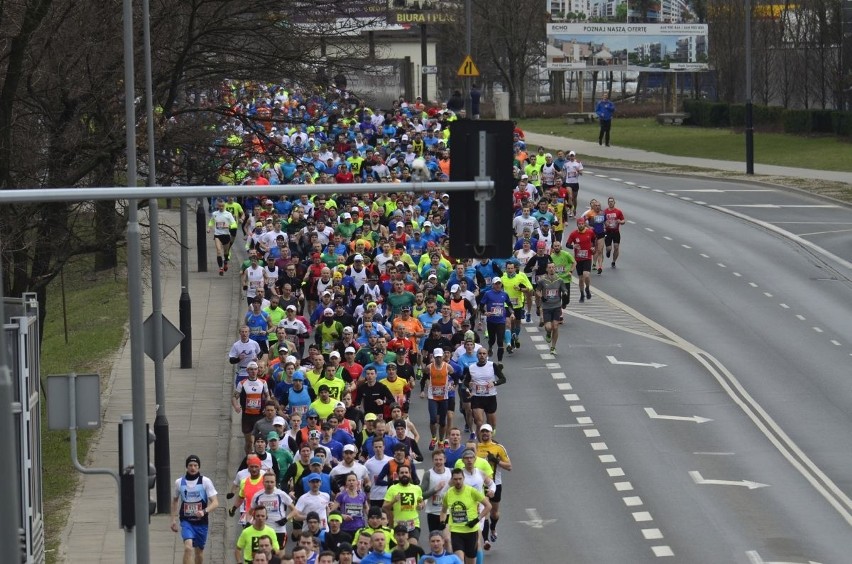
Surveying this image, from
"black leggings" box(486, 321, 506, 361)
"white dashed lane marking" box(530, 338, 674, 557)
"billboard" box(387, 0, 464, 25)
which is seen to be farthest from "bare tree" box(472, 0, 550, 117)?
"black leggings" box(486, 321, 506, 361)

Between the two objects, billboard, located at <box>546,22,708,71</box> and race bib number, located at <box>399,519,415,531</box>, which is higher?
billboard, located at <box>546,22,708,71</box>

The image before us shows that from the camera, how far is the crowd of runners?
1839 cm

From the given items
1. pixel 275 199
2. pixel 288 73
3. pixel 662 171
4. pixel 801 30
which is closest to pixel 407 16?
pixel 801 30

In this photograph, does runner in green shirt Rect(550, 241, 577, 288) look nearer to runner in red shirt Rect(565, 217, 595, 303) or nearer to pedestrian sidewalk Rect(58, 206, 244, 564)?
runner in red shirt Rect(565, 217, 595, 303)

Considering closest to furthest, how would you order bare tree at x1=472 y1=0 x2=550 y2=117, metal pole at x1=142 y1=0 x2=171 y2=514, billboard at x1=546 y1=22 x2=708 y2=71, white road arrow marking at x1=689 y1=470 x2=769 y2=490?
metal pole at x1=142 y1=0 x2=171 y2=514 < white road arrow marking at x1=689 y1=470 x2=769 y2=490 < billboard at x1=546 y1=22 x2=708 y2=71 < bare tree at x1=472 y1=0 x2=550 y2=117

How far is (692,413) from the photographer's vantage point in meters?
25.5

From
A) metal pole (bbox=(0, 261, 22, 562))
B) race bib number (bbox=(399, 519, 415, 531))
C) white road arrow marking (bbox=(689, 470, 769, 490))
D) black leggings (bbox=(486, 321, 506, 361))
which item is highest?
metal pole (bbox=(0, 261, 22, 562))

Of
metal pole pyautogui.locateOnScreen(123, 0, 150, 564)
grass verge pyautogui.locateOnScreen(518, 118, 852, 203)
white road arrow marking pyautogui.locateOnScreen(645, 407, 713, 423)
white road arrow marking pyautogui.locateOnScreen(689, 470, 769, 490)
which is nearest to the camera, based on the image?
metal pole pyautogui.locateOnScreen(123, 0, 150, 564)

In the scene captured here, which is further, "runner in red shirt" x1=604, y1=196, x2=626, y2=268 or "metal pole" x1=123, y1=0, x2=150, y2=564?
"runner in red shirt" x1=604, y1=196, x2=626, y2=268

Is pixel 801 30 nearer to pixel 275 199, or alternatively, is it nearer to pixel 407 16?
pixel 407 16

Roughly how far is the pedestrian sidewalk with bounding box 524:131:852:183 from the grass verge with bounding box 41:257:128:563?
21191 mm

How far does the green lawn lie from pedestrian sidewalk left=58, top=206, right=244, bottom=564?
2645 cm

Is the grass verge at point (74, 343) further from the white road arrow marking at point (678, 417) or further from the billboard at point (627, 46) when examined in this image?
the billboard at point (627, 46)

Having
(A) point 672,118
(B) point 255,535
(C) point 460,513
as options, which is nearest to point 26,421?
(B) point 255,535
